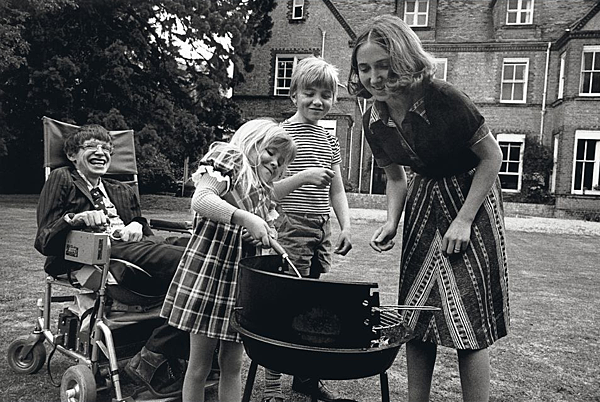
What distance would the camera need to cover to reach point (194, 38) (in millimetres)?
17469

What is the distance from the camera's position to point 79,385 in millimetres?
2566

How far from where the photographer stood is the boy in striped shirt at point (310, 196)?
2814mm

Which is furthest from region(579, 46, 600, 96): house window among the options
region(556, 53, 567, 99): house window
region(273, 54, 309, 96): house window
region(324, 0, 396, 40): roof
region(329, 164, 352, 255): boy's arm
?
region(329, 164, 352, 255): boy's arm

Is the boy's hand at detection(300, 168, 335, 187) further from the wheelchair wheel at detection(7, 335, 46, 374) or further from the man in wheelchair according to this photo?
the wheelchair wheel at detection(7, 335, 46, 374)

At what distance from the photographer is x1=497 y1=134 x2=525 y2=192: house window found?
834 inches

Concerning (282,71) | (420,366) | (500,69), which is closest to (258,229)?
(420,366)

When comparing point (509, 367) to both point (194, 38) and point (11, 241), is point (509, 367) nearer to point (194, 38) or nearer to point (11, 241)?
point (11, 241)

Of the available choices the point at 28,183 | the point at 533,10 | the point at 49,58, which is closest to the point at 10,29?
the point at 49,58

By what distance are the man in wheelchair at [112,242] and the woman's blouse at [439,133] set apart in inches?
53.9

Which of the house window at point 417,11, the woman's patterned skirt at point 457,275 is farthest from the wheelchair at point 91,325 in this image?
the house window at point 417,11

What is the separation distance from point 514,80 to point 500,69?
70 cm

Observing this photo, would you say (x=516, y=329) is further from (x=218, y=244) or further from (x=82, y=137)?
(x=82, y=137)

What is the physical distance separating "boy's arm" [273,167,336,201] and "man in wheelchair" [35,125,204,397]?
0.69 meters

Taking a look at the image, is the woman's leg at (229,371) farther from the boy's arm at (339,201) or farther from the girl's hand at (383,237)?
the boy's arm at (339,201)
